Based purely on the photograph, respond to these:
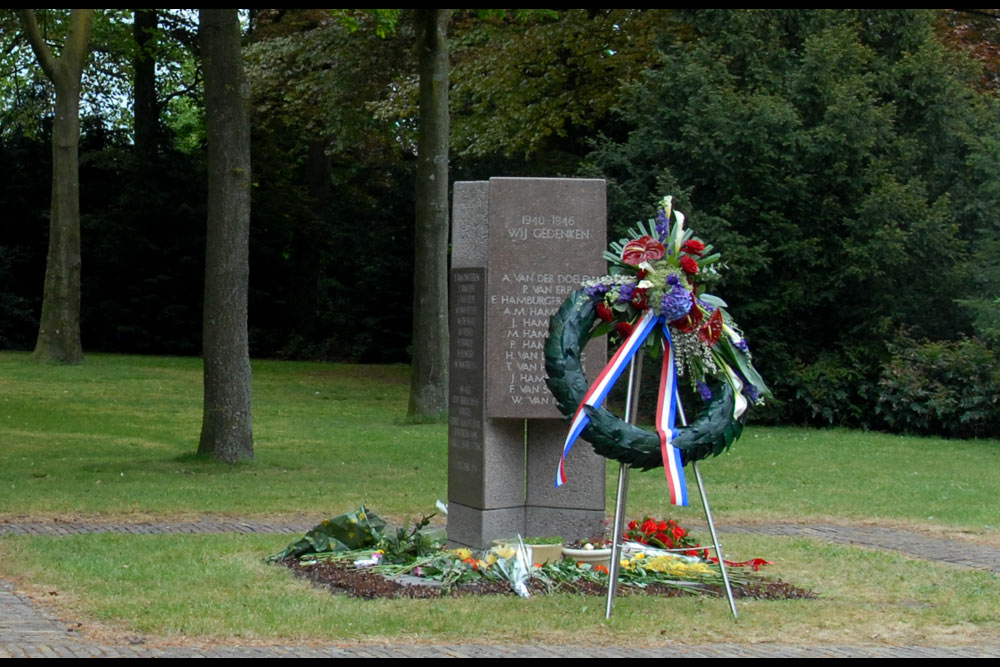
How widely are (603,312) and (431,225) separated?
12326mm

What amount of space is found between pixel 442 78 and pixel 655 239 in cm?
1262

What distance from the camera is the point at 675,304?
809 centimetres

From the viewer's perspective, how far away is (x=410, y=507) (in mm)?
12359

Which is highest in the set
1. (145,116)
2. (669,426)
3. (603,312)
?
(145,116)

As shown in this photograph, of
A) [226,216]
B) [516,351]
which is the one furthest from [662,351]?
[226,216]

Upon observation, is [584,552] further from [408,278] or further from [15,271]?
[15,271]

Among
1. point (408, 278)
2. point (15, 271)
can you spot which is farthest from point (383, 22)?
point (15, 271)

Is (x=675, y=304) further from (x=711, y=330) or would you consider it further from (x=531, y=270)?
(x=531, y=270)

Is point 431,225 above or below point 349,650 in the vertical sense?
above

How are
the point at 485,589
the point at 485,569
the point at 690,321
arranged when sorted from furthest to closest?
the point at 485,569 → the point at 485,589 → the point at 690,321

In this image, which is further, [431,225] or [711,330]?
[431,225]

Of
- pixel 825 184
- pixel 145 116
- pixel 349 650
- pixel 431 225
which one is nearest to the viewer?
pixel 349 650

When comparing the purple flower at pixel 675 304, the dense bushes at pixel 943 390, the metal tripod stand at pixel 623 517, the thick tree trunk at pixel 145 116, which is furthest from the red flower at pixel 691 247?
the thick tree trunk at pixel 145 116

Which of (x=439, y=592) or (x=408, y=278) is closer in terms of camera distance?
(x=439, y=592)
